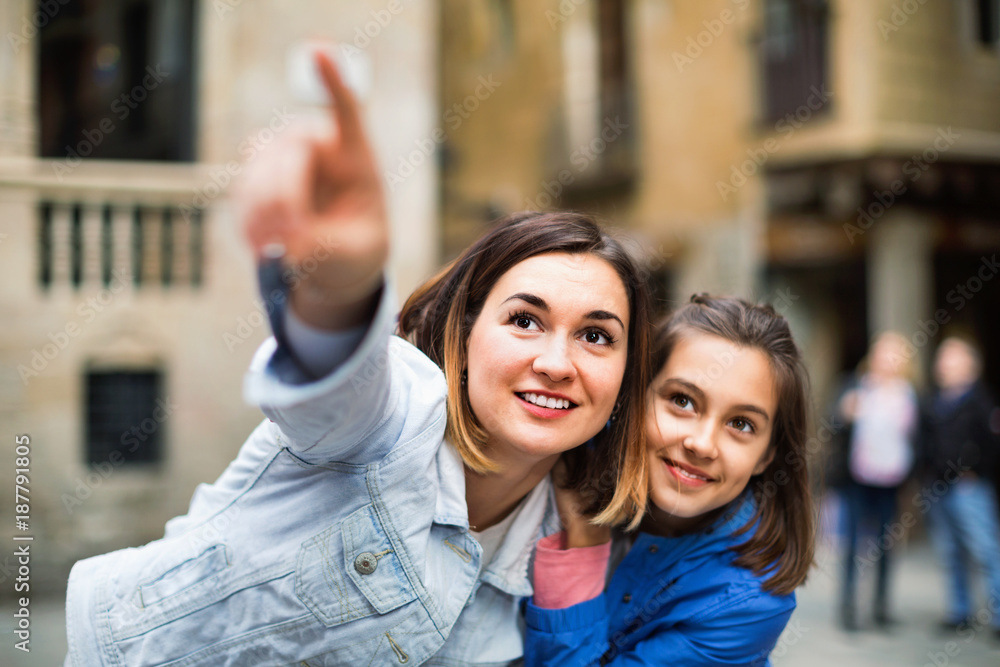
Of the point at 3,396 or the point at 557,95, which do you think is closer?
the point at 3,396

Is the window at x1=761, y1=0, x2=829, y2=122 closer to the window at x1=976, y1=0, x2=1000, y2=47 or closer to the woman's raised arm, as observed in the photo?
the window at x1=976, y1=0, x2=1000, y2=47

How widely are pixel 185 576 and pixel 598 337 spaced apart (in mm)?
959

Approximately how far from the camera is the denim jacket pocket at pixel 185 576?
5.32ft

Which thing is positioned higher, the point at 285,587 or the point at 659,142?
the point at 659,142

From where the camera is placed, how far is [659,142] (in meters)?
10.7

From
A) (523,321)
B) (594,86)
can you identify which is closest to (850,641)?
(523,321)

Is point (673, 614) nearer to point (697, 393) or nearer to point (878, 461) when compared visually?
point (697, 393)

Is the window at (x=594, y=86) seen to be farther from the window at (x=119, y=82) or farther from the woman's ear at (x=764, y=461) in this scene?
the woman's ear at (x=764, y=461)

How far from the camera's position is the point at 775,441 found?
7.43 ft

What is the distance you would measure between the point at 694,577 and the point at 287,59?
6.34 m

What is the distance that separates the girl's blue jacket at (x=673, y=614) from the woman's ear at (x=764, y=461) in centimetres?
10

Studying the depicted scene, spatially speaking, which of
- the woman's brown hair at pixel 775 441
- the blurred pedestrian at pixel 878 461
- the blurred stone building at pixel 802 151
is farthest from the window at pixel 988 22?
the woman's brown hair at pixel 775 441

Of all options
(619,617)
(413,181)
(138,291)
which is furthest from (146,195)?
(619,617)

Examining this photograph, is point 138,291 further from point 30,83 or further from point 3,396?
point 30,83
